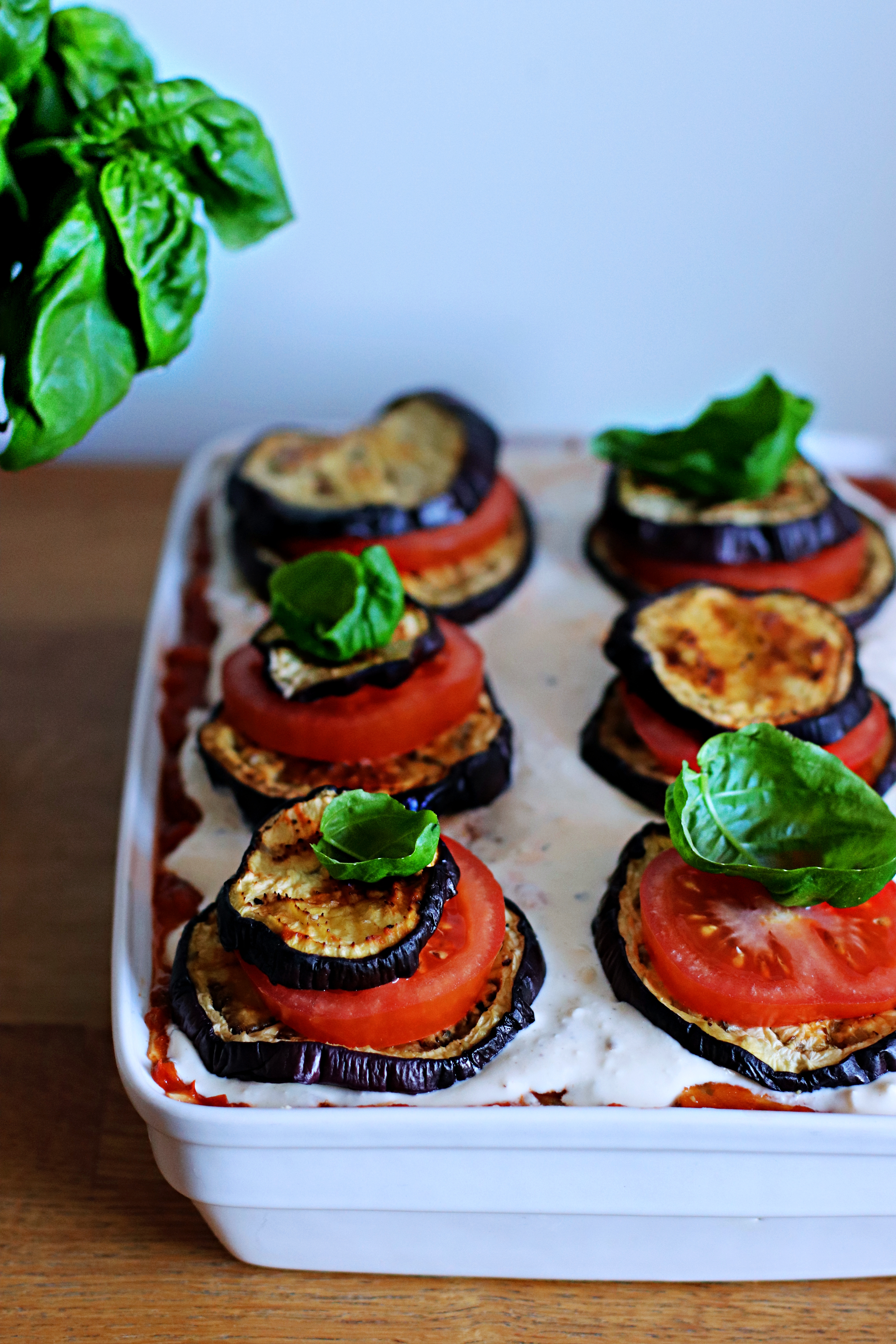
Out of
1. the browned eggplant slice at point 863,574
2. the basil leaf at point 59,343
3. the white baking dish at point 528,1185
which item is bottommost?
the white baking dish at point 528,1185

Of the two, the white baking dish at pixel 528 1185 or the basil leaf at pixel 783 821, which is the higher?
the basil leaf at pixel 783 821

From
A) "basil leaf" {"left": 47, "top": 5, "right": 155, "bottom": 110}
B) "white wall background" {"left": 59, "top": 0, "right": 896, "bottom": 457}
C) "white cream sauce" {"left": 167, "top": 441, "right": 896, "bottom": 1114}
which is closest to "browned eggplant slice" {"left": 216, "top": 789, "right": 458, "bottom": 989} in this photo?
"white cream sauce" {"left": 167, "top": 441, "right": 896, "bottom": 1114}

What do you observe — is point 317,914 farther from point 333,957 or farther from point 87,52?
point 87,52

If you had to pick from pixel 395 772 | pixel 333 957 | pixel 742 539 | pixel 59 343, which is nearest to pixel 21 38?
pixel 59 343

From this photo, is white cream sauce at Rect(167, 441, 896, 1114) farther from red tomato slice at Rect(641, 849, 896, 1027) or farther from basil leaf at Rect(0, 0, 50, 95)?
basil leaf at Rect(0, 0, 50, 95)

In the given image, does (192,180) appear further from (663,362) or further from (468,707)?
(663,362)

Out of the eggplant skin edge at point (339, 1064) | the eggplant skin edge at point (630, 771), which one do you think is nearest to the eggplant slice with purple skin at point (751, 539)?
the eggplant skin edge at point (630, 771)

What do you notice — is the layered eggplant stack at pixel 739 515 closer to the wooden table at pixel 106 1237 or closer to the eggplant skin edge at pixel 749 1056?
the eggplant skin edge at pixel 749 1056
